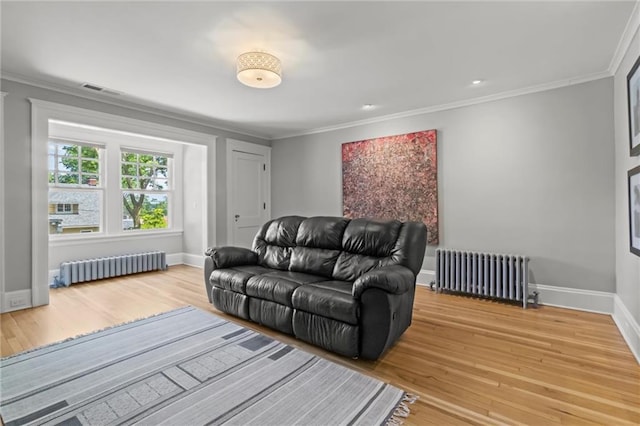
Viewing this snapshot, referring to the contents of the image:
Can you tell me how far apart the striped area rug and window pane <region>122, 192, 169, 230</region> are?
338cm

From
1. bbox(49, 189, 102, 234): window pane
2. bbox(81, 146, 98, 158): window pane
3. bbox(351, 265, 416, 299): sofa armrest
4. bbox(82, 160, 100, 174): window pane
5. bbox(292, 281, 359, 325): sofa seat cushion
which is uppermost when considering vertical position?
bbox(81, 146, 98, 158): window pane

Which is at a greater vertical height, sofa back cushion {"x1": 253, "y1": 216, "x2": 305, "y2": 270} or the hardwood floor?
sofa back cushion {"x1": 253, "y1": 216, "x2": 305, "y2": 270}

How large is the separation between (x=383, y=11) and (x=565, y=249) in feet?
10.5

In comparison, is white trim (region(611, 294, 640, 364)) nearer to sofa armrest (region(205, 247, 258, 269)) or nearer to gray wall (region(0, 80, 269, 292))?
sofa armrest (region(205, 247, 258, 269))

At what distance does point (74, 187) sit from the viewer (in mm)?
4824

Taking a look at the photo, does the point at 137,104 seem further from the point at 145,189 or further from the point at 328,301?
the point at 328,301

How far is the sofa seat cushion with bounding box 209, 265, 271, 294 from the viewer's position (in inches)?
117

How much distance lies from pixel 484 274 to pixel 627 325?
51.0 inches

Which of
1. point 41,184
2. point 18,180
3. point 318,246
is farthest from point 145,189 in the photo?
point 318,246

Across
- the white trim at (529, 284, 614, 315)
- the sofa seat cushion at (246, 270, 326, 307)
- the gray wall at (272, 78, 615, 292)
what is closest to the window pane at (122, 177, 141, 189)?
the sofa seat cushion at (246, 270, 326, 307)

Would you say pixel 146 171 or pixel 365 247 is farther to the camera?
pixel 146 171

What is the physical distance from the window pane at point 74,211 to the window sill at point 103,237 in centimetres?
14

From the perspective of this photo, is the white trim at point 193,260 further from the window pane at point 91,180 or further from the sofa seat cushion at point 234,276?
the sofa seat cushion at point 234,276

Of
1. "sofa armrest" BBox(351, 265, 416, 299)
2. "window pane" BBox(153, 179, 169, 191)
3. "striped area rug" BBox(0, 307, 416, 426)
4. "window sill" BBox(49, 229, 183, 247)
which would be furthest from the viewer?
"window pane" BBox(153, 179, 169, 191)
